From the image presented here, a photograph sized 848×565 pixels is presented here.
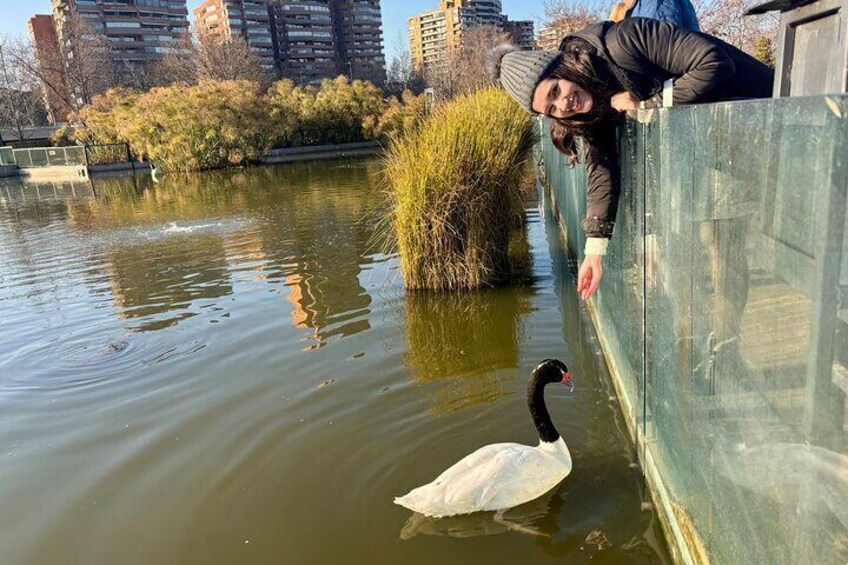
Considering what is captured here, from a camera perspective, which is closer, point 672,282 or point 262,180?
point 672,282

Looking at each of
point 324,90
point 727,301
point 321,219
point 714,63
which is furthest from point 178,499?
point 324,90

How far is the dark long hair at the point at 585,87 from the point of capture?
2604 mm

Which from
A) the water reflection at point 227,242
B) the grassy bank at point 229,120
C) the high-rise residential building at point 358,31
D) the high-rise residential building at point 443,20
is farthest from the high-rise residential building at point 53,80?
the high-rise residential building at point 443,20

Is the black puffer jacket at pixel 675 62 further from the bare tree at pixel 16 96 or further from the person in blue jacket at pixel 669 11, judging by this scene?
the bare tree at pixel 16 96

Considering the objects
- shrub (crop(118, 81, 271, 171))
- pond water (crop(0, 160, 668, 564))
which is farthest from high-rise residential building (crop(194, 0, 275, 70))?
pond water (crop(0, 160, 668, 564))

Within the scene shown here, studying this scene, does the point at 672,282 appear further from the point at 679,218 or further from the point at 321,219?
the point at 321,219

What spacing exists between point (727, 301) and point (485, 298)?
4869 millimetres

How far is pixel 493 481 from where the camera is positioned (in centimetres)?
312

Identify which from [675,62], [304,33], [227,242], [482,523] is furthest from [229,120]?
[304,33]

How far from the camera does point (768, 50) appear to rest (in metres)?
11.8

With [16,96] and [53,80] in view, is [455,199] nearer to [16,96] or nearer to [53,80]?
[16,96]

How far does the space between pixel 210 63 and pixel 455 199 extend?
55.3m

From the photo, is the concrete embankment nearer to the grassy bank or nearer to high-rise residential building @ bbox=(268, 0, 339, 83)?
the grassy bank

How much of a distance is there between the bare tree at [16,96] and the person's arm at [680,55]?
2327 inches
